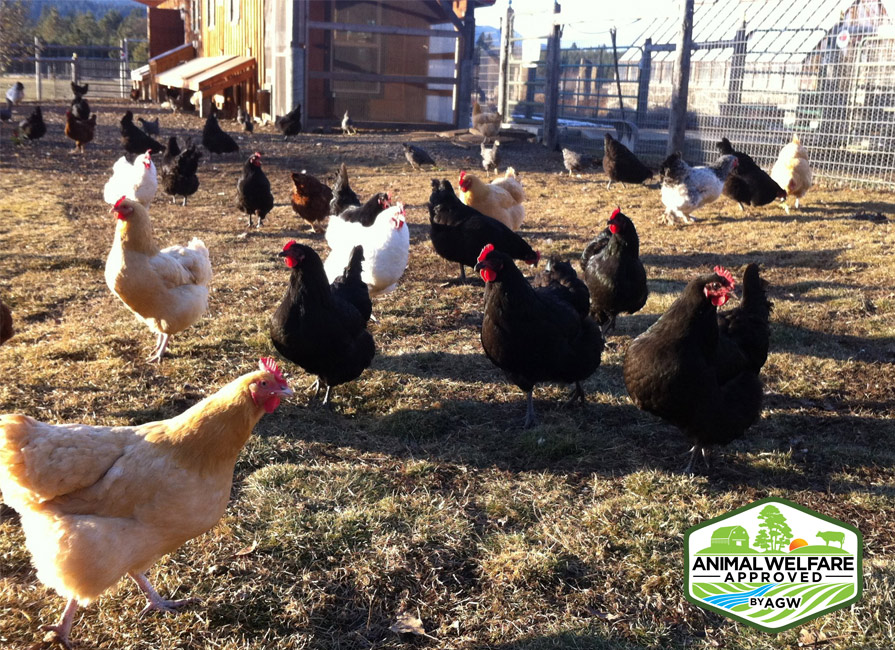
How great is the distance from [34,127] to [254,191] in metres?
10.5

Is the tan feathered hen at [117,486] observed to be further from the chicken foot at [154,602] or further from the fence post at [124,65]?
the fence post at [124,65]

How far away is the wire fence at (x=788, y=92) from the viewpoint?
12188 mm

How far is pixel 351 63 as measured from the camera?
2225 centimetres

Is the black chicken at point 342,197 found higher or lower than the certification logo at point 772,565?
higher

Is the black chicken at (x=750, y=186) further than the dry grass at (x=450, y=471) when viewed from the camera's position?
Yes

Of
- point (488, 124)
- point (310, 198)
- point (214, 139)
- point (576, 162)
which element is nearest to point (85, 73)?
point (214, 139)

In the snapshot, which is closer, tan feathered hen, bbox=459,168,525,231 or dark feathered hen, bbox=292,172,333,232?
tan feathered hen, bbox=459,168,525,231

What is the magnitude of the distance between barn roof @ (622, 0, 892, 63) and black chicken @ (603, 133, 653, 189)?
11.8 feet

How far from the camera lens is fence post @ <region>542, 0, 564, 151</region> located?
17.1 metres

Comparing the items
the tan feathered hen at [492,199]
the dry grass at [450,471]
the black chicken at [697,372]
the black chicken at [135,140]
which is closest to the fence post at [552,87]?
the tan feathered hen at [492,199]

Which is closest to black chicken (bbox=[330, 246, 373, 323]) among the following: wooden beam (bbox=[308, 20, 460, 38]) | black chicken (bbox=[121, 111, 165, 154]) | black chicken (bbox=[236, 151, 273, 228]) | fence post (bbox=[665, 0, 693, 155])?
black chicken (bbox=[236, 151, 273, 228])

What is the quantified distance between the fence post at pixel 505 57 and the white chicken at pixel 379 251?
14.4 meters

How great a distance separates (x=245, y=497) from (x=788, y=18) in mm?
14308

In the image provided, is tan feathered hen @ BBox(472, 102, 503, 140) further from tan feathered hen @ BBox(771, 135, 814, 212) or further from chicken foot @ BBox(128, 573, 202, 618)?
→ chicken foot @ BBox(128, 573, 202, 618)
